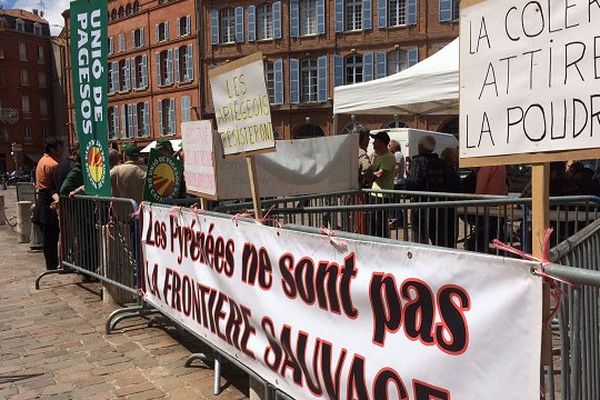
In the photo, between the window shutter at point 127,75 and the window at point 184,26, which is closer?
the window at point 184,26

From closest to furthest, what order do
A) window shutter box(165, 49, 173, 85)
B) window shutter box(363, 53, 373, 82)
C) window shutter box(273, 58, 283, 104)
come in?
window shutter box(363, 53, 373, 82)
window shutter box(273, 58, 283, 104)
window shutter box(165, 49, 173, 85)

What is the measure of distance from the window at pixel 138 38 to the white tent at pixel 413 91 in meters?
40.2

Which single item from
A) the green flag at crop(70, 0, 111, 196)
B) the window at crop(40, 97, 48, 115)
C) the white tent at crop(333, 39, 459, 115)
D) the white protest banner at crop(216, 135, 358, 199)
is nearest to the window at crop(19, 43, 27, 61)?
the window at crop(40, 97, 48, 115)

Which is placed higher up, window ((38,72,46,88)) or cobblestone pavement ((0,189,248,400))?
window ((38,72,46,88))

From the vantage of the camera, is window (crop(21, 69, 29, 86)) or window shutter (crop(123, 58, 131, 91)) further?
window (crop(21, 69, 29, 86))

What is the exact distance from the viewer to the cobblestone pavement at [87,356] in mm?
3994

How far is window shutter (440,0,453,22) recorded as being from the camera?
103 ft

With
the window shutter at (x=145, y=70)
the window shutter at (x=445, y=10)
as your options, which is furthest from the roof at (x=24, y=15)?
the window shutter at (x=445, y=10)

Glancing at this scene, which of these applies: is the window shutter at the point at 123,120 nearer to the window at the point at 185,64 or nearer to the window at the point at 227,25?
the window at the point at 185,64

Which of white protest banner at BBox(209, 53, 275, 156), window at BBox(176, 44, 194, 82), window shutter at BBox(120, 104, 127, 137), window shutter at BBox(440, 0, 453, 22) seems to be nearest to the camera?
white protest banner at BBox(209, 53, 275, 156)

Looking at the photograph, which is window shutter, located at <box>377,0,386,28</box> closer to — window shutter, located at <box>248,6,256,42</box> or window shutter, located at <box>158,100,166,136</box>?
window shutter, located at <box>248,6,256,42</box>

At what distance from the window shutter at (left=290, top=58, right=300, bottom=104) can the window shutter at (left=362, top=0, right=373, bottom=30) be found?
489 cm

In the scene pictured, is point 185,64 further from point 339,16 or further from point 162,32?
point 339,16

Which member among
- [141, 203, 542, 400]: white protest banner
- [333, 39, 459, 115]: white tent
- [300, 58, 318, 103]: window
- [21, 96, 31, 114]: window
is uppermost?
[21, 96, 31, 114]: window
